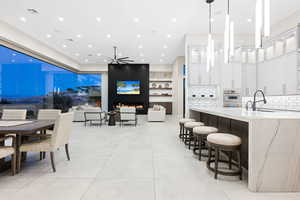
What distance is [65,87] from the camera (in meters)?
10.1

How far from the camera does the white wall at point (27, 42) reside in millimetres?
5137

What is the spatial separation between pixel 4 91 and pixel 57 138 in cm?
544

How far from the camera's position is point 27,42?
611cm

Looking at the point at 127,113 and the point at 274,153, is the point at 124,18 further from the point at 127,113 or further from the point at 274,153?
the point at 274,153

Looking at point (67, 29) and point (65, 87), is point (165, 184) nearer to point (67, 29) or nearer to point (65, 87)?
point (67, 29)

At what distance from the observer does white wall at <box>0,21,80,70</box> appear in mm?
5137

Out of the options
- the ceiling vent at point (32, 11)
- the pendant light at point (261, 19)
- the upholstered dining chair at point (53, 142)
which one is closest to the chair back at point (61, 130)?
the upholstered dining chair at point (53, 142)

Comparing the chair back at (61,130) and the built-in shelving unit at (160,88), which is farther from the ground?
the built-in shelving unit at (160,88)

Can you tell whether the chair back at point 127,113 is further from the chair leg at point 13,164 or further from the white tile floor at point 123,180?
the chair leg at point 13,164

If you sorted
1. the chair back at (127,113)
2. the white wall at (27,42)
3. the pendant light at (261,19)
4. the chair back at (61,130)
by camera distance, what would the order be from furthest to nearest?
the chair back at (127,113) → the white wall at (27,42) → the chair back at (61,130) → the pendant light at (261,19)

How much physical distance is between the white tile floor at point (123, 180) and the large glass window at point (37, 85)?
4689 mm

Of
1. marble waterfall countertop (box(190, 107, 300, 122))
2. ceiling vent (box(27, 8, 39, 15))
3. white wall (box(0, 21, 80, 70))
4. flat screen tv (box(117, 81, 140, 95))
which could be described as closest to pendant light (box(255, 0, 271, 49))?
marble waterfall countertop (box(190, 107, 300, 122))

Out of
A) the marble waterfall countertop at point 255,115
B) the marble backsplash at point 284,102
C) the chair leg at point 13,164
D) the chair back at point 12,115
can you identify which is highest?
the marble backsplash at point 284,102

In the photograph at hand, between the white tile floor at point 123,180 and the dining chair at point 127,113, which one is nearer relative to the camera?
the white tile floor at point 123,180
